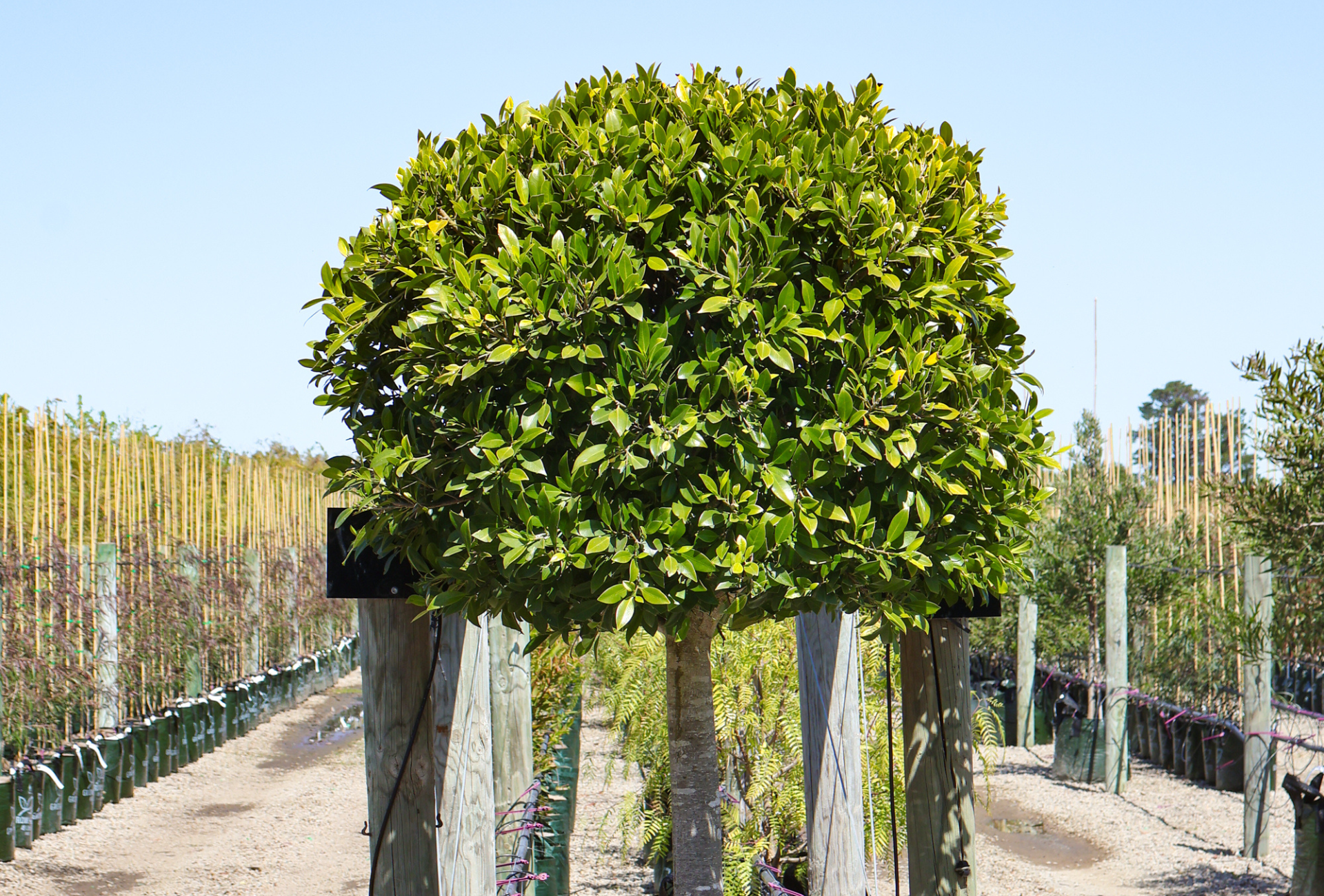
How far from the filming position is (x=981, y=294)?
6.72 feet

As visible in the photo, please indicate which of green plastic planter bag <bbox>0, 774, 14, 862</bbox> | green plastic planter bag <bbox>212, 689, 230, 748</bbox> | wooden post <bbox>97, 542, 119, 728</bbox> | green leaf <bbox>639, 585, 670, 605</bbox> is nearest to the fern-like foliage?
green leaf <bbox>639, 585, 670, 605</bbox>

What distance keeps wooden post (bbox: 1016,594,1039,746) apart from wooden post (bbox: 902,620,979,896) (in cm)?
948

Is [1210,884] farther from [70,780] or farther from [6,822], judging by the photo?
[70,780]

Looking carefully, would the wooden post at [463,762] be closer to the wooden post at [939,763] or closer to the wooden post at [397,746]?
the wooden post at [397,746]

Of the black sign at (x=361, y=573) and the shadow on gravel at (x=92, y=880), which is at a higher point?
the black sign at (x=361, y=573)

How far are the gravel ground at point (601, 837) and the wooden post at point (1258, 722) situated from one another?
14.6 ft

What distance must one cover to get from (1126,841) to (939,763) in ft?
21.5

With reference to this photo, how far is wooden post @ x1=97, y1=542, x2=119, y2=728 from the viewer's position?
891 cm

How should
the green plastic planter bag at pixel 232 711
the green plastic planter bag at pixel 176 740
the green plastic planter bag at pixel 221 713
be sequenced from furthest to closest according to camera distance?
1. the green plastic planter bag at pixel 232 711
2. the green plastic planter bag at pixel 221 713
3. the green plastic planter bag at pixel 176 740

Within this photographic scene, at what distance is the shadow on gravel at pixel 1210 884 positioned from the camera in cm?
679

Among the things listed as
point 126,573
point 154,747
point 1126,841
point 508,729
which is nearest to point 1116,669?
point 1126,841

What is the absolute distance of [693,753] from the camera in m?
2.49

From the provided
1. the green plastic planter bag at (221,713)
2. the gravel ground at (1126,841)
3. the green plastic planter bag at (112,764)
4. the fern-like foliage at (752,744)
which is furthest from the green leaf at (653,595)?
the green plastic planter bag at (221,713)

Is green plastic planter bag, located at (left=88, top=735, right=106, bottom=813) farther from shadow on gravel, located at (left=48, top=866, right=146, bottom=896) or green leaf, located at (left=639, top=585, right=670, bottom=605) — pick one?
green leaf, located at (left=639, top=585, right=670, bottom=605)
